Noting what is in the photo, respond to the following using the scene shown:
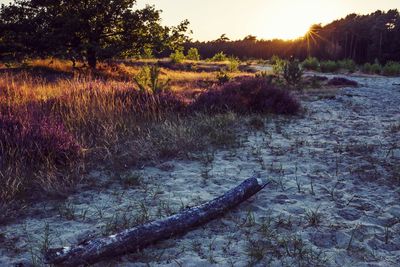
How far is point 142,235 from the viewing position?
3246mm

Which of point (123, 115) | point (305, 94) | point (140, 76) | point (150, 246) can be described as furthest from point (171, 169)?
point (305, 94)

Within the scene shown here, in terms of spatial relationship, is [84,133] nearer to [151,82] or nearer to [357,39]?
[151,82]

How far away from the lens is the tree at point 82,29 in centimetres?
1702

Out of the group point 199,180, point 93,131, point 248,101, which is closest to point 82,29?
point 248,101

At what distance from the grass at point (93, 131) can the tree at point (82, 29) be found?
8.70 m

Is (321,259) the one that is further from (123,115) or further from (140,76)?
(140,76)

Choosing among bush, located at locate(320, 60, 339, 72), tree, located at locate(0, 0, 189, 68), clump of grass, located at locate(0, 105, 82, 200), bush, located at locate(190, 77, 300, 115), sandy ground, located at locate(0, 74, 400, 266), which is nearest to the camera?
sandy ground, located at locate(0, 74, 400, 266)

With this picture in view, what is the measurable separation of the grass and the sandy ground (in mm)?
373

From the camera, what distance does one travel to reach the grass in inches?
192

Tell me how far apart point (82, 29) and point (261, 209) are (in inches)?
636

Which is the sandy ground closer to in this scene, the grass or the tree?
the grass

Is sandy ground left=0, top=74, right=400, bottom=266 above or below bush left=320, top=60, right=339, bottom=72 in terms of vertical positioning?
below

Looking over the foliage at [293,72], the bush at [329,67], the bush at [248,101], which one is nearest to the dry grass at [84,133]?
the bush at [248,101]

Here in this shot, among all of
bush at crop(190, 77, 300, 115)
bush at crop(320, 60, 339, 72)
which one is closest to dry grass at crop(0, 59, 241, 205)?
bush at crop(190, 77, 300, 115)
